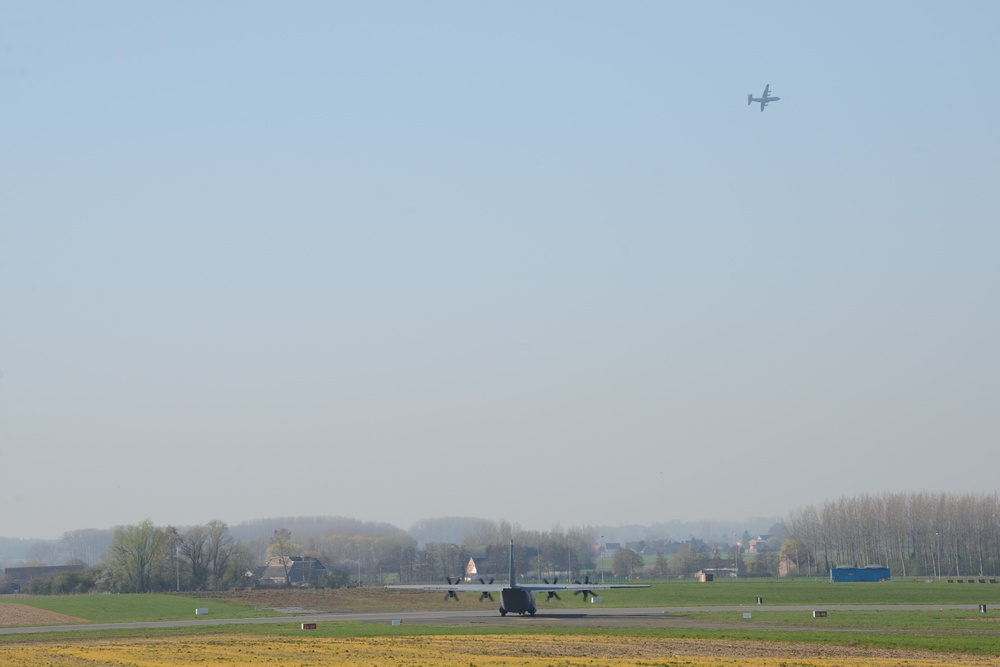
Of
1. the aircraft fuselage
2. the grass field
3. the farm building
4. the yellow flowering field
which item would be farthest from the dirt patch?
the farm building

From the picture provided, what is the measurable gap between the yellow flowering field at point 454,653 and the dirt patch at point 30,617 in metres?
22.4

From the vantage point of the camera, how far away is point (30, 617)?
8712 centimetres

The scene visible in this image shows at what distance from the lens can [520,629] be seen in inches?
2525

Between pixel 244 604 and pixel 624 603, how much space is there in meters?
35.6

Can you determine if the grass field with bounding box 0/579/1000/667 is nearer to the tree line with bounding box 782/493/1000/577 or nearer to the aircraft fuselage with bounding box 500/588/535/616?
the aircraft fuselage with bounding box 500/588/535/616

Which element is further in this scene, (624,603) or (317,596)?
(317,596)

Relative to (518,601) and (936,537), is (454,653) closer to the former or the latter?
(518,601)

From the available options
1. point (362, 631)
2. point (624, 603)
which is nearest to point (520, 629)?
point (362, 631)

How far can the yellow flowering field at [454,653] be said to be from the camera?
144ft

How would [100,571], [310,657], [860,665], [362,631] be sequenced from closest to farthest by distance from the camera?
[860,665], [310,657], [362,631], [100,571]

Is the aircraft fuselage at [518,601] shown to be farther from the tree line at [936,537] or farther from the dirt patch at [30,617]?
the tree line at [936,537]

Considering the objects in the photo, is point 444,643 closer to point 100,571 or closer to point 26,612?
point 26,612

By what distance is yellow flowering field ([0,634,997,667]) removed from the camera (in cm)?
4391

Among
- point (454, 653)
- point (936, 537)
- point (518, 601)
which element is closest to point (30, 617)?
point (518, 601)
